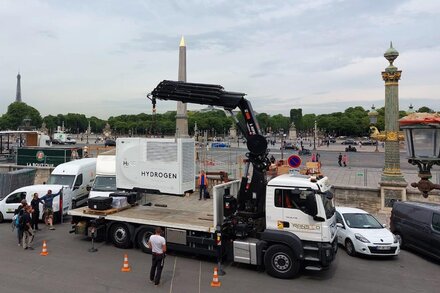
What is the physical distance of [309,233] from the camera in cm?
984

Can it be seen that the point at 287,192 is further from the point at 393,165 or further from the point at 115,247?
the point at 393,165

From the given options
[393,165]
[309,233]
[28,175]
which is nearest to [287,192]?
[309,233]

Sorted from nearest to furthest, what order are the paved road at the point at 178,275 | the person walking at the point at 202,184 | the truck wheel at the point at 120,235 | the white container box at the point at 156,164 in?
the paved road at the point at 178,275, the truck wheel at the point at 120,235, the white container box at the point at 156,164, the person walking at the point at 202,184

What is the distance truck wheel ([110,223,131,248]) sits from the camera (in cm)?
1230

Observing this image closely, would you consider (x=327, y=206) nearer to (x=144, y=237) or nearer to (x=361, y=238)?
(x=361, y=238)

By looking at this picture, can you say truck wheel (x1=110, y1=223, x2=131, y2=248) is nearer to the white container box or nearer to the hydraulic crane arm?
the white container box

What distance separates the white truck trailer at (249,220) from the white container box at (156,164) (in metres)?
0.97

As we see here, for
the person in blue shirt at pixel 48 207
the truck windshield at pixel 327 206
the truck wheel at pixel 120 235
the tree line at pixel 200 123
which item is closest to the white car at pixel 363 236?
the truck windshield at pixel 327 206

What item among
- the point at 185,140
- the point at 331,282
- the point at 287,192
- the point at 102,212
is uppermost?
the point at 185,140

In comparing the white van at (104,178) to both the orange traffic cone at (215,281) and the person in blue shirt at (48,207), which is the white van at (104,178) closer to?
the person in blue shirt at (48,207)

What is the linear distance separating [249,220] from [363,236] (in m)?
3.89

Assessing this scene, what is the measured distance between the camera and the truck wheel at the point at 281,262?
988 cm

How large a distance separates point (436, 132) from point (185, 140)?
9857 mm

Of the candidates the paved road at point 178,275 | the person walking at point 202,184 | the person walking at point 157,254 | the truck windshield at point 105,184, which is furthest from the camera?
the person walking at point 202,184
